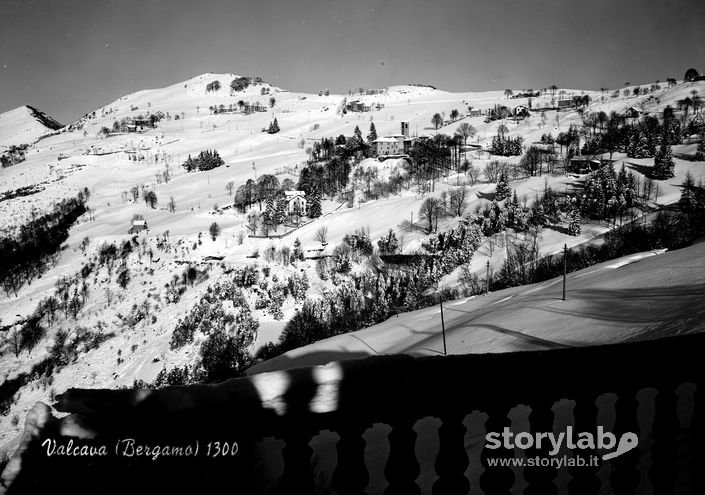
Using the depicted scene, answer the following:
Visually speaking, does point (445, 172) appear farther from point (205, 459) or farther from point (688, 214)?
point (205, 459)

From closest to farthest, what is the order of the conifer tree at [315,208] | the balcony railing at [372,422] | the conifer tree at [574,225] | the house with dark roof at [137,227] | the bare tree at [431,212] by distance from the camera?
the balcony railing at [372,422] → the conifer tree at [574,225] → the bare tree at [431,212] → the conifer tree at [315,208] → the house with dark roof at [137,227]

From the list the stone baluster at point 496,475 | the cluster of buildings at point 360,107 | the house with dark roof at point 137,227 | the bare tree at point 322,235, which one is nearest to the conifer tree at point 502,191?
the bare tree at point 322,235

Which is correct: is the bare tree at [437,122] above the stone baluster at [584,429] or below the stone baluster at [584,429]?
above

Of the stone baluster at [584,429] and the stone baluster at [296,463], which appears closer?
the stone baluster at [296,463]

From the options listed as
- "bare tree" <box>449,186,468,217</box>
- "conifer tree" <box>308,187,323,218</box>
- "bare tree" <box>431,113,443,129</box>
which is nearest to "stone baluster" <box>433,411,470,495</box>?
"bare tree" <box>449,186,468,217</box>

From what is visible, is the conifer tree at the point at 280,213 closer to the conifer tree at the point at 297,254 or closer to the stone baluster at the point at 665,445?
the conifer tree at the point at 297,254

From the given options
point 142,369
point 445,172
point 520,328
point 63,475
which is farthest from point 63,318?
point 445,172

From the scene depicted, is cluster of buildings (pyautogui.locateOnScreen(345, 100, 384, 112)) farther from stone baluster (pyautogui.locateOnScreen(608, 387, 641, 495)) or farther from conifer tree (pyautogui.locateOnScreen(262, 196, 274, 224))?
stone baluster (pyautogui.locateOnScreen(608, 387, 641, 495))
